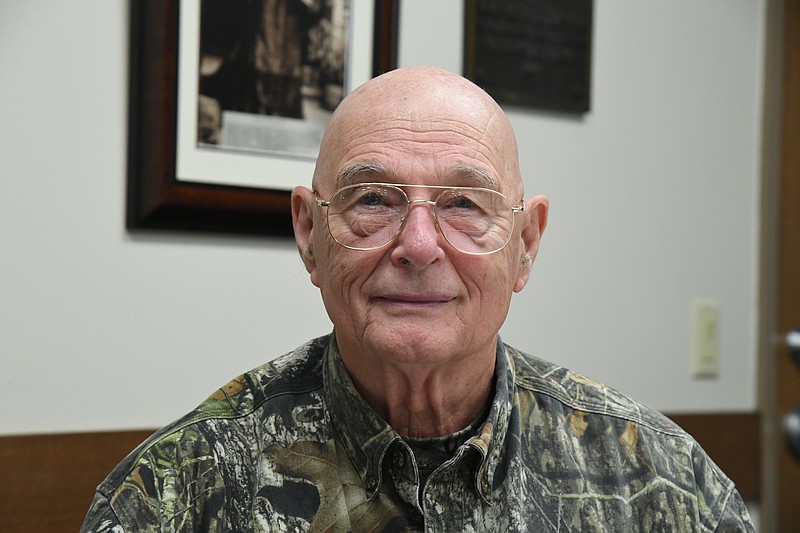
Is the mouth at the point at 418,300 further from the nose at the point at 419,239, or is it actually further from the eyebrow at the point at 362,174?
the eyebrow at the point at 362,174

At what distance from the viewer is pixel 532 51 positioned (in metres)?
2.23

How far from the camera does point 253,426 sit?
4.40 ft

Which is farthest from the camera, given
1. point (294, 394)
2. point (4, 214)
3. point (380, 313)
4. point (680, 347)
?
point (680, 347)

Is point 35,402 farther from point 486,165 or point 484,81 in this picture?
point 484,81

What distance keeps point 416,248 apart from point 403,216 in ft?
0.18

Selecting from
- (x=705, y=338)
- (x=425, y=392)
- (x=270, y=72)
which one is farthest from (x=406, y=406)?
(x=705, y=338)

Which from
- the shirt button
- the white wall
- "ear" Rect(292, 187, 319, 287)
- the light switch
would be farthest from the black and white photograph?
the light switch

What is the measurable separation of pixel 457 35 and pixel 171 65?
2.15ft

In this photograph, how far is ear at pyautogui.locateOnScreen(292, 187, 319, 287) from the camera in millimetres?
1391

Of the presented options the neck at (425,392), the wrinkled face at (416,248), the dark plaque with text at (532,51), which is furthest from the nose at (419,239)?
the dark plaque with text at (532,51)

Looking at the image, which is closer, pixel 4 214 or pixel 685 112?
pixel 4 214

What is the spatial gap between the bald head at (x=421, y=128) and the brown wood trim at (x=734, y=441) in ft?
4.12

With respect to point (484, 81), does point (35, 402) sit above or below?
below

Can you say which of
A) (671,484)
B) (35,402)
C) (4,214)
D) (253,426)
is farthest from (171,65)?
(671,484)
